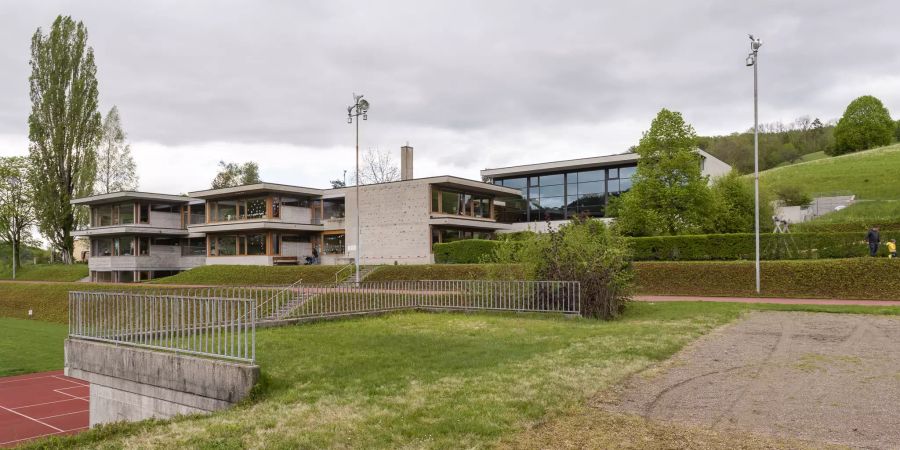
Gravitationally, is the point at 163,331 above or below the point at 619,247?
below

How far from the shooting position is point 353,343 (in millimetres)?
11992

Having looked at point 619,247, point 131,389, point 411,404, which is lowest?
point 131,389

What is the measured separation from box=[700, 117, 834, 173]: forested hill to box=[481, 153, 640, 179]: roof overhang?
36.2 metres

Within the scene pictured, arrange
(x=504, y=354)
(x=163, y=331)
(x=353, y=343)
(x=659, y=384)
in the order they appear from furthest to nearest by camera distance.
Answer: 1. (x=353, y=343)
2. (x=163, y=331)
3. (x=504, y=354)
4. (x=659, y=384)

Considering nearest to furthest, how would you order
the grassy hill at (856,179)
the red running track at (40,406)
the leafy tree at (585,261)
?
the red running track at (40,406) < the leafy tree at (585,261) < the grassy hill at (856,179)

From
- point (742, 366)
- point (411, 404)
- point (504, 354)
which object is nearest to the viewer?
point (411, 404)

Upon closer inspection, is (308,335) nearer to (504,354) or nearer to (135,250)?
(504,354)

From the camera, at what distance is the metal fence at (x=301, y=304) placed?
10.9 metres

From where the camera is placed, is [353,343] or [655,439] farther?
[353,343]

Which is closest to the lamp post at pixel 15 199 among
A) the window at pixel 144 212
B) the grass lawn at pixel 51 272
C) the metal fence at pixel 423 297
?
the grass lawn at pixel 51 272

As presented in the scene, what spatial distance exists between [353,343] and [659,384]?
631cm

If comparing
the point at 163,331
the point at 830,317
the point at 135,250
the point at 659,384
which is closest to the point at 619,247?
the point at 830,317

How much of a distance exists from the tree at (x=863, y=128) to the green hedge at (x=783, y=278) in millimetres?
73335

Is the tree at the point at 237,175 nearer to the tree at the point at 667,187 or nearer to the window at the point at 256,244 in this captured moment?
the window at the point at 256,244
